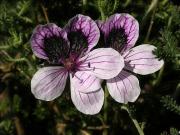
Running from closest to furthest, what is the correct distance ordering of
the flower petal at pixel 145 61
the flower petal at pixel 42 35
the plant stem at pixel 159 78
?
the flower petal at pixel 42 35, the flower petal at pixel 145 61, the plant stem at pixel 159 78

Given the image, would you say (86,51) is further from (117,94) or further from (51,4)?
(51,4)

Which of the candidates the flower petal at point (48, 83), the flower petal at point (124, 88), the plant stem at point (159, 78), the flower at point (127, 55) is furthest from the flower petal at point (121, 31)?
the plant stem at point (159, 78)

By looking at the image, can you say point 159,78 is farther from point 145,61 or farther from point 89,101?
point 89,101

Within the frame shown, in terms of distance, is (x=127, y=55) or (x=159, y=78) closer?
(x=127, y=55)

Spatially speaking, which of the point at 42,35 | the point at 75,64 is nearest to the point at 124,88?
the point at 75,64

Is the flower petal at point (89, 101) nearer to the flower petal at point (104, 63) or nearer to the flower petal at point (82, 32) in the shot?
the flower petal at point (104, 63)

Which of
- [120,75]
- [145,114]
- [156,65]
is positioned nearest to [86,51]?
[120,75]
